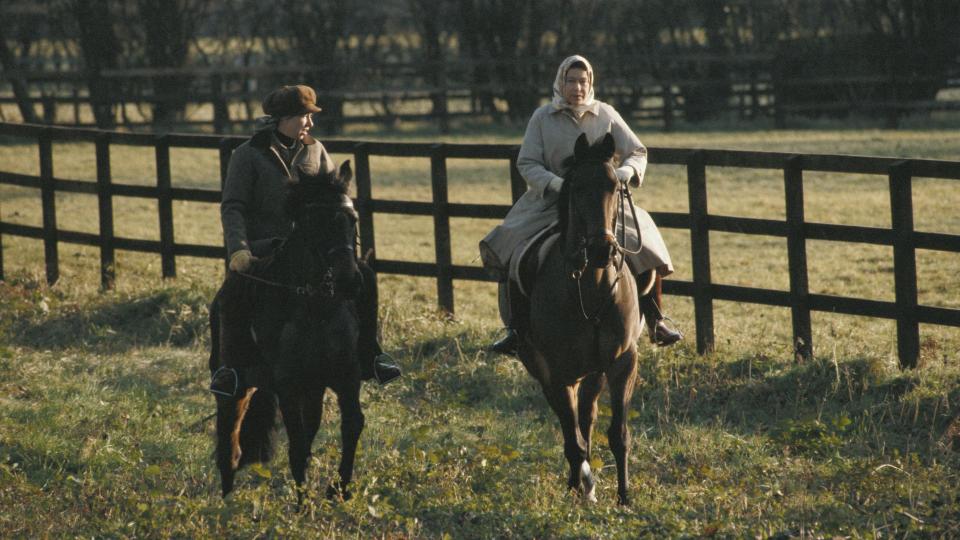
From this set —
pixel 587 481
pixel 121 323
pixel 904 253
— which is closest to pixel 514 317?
pixel 587 481

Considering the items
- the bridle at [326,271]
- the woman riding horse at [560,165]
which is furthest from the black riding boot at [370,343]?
the woman riding horse at [560,165]

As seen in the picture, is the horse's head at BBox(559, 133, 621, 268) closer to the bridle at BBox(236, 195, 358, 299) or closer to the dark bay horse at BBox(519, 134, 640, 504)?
the dark bay horse at BBox(519, 134, 640, 504)

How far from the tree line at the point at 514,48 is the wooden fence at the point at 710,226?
16.5m

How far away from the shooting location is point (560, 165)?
22.9ft

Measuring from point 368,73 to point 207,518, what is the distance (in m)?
28.1

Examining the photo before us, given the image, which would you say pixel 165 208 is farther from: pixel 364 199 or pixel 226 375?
pixel 226 375

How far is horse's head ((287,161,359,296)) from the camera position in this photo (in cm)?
582

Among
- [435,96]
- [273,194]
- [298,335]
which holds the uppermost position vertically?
[435,96]

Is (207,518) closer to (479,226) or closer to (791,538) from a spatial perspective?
(791,538)

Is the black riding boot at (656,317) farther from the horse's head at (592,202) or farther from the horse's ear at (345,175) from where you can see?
the horse's ear at (345,175)

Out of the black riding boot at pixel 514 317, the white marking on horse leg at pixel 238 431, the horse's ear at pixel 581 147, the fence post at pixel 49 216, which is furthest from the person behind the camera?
the fence post at pixel 49 216

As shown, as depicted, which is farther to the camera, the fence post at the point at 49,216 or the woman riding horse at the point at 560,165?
the fence post at the point at 49,216

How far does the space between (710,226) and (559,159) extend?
272 centimetres

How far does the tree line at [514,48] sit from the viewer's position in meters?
30.9
